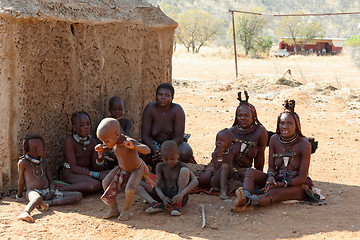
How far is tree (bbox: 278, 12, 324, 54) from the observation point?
36.4 metres

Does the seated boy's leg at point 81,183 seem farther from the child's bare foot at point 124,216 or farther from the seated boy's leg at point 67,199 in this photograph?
the child's bare foot at point 124,216

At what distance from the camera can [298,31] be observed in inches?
1460

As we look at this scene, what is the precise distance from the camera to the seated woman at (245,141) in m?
4.85

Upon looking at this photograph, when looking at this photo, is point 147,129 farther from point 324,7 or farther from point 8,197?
point 324,7

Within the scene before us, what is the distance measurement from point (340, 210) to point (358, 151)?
2954mm

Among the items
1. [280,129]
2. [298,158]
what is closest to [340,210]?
[298,158]

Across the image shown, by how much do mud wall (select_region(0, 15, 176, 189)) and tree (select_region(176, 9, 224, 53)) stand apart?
30.4 meters

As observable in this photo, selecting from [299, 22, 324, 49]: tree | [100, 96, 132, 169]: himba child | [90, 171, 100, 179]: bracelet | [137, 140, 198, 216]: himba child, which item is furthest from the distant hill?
[137, 140, 198, 216]: himba child

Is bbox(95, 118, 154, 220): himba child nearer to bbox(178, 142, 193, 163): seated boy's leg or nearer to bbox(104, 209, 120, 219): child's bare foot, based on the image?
Result: bbox(104, 209, 120, 219): child's bare foot

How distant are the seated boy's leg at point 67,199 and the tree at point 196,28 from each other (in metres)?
32.0

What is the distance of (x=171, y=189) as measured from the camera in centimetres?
429

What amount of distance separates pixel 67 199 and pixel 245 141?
6.46 feet

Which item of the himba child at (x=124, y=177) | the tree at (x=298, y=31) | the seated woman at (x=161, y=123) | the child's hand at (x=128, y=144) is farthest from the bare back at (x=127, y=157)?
the tree at (x=298, y=31)

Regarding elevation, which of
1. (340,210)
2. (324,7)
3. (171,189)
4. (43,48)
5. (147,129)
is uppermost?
(324,7)
